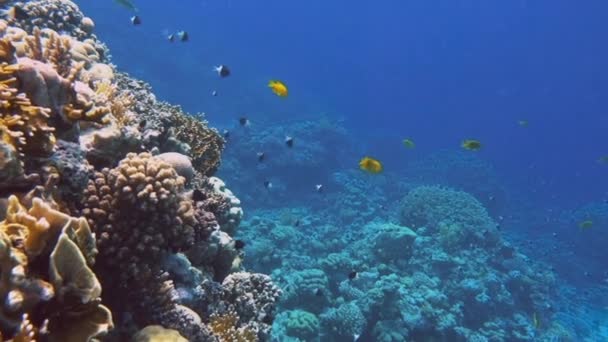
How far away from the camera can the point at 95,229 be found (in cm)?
357

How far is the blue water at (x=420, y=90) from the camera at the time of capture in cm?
2738

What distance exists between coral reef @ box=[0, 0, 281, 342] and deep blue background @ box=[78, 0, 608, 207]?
101 ft

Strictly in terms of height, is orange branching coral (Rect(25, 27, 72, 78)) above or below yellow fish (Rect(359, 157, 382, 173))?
below

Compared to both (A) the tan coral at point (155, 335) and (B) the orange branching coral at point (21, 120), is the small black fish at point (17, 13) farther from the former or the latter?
(A) the tan coral at point (155, 335)

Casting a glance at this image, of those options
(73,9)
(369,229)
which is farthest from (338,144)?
(73,9)

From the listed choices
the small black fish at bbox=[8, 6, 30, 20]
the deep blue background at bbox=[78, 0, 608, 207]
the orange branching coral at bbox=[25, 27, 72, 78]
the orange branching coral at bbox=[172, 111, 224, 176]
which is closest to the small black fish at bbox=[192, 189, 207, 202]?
the orange branching coral at bbox=[25, 27, 72, 78]

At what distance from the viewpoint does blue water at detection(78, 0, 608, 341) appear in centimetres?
2738

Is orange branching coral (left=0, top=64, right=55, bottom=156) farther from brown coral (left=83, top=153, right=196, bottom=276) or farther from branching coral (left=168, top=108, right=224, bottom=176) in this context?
branching coral (left=168, top=108, right=224, bottom=176)

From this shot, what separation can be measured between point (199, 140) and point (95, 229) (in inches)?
159

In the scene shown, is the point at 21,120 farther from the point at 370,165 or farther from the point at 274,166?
the point at 274,166

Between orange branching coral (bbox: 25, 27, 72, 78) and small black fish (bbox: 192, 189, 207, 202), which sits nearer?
orange branching coral (bbox: 25, 27, 72, 78)

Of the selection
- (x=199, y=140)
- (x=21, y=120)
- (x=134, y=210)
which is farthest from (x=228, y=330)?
(x=199, y=140)

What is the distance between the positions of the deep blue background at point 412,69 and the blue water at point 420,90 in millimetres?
361

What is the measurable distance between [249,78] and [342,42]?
217ft
